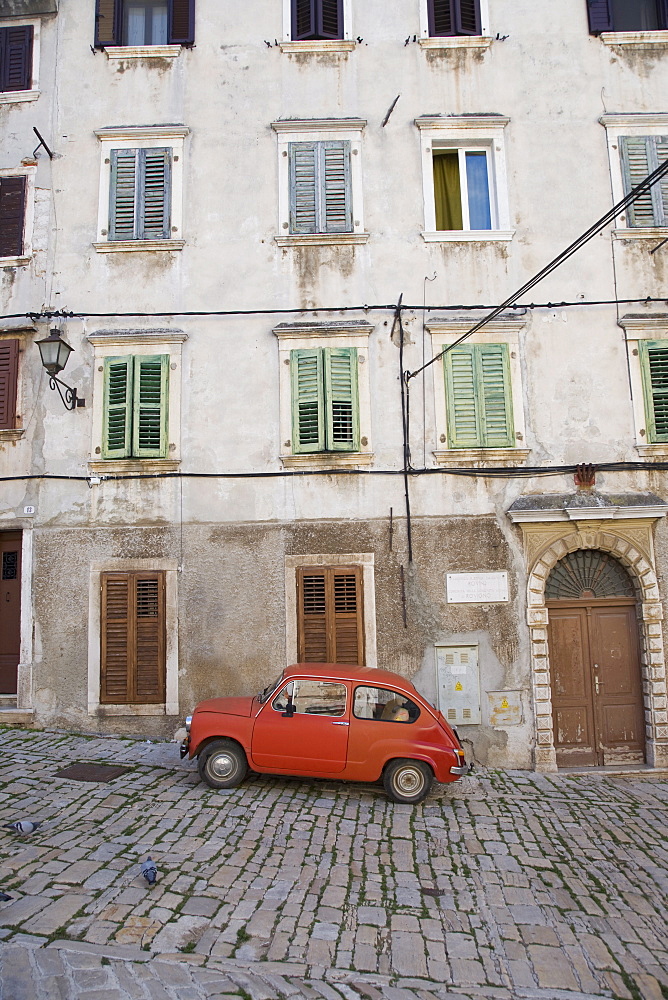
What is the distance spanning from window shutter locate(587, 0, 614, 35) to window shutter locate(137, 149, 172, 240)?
7.46 meters

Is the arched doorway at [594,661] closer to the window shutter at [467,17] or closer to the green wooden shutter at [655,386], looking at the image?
the green wooden shutter at [655,386]

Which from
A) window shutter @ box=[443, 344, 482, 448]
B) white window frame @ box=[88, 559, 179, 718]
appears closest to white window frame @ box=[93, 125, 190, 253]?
window shutter @ box=[443, 344, 482, 448]

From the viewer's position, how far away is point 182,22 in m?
11.8

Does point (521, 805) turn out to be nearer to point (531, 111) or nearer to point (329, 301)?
point (329, 301)

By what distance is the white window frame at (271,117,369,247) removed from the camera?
36.8ft

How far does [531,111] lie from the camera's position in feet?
37.8

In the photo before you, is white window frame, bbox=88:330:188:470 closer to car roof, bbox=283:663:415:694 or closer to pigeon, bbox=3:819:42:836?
car roof, bbox=283:663:415:694

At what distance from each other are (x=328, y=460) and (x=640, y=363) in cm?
522

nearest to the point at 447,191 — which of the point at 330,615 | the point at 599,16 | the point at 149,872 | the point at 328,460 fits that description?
the point at 599,16

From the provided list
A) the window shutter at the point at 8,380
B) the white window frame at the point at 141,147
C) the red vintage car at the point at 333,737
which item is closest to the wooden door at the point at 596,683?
the red vintage car at the point at 333,737

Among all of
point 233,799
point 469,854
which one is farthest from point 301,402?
point 469,854

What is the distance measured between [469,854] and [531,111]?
11224 mm

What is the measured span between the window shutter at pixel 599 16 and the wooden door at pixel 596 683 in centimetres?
957

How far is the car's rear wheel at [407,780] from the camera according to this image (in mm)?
7871
